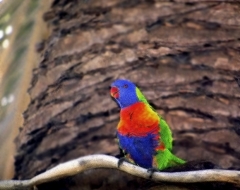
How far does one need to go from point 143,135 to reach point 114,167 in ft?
0.33

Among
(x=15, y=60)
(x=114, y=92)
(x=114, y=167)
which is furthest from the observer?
(x=15, y=60)

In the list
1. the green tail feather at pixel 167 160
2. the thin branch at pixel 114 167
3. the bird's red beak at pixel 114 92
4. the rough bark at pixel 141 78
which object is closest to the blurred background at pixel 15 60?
the rough bark at pixel 141 78

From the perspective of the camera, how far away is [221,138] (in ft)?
3.67

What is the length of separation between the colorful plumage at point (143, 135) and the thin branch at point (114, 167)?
6 cm

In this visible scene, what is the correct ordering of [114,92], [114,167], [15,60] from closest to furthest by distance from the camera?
[114,167] < [114,92] < [15,60]

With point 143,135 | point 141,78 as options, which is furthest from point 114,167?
point 141,78

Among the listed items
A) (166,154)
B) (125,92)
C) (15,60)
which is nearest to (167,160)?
(166,154)

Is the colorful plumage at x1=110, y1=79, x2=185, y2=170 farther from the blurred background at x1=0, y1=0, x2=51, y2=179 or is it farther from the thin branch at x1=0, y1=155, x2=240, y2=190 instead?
the blurred background at x1=0, y1=0, x2=51, y2=179

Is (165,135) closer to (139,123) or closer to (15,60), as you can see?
(139,123)

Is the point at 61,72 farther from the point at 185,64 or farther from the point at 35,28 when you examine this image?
the point at 185,64

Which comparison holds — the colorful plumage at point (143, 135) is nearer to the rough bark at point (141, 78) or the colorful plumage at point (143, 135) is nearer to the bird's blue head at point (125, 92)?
the bird's blue head at point (125, 92)

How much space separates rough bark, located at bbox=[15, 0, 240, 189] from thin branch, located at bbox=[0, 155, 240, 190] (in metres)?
0.11

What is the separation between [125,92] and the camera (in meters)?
1.10

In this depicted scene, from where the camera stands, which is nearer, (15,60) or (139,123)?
(139,123)
